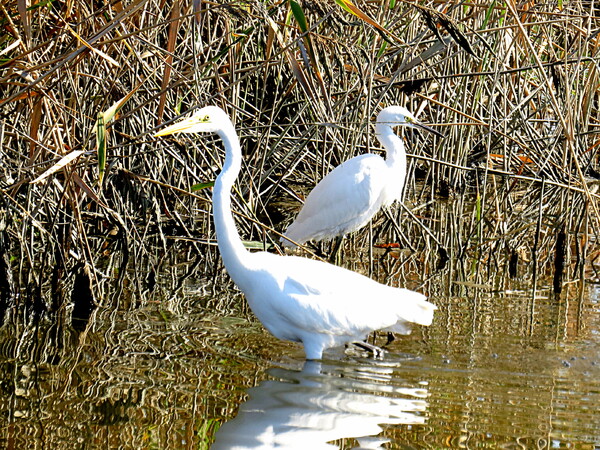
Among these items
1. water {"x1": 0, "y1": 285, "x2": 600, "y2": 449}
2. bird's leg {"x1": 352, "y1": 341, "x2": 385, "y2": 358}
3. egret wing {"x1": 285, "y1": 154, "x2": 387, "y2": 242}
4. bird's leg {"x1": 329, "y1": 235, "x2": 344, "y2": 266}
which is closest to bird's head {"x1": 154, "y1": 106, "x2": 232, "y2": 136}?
water {"x1": 0, "y1": 285, "x2": 600, "y2": 449}

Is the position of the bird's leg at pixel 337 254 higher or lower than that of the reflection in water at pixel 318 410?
higher

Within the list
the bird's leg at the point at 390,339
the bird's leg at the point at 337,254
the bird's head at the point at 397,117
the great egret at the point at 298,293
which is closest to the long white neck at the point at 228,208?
the great egret at the point at 298,293

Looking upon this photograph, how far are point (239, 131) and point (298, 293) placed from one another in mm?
2548

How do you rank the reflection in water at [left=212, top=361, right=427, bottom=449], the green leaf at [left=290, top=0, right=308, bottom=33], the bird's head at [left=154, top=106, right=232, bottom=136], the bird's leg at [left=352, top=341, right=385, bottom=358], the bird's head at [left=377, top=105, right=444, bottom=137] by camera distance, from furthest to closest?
1. the bird's head at [left=377, top=105, right=444, bottom=137]
2. the bird's leg at [left=352, top=341, right=385, bottom=358]
3. the bird's head at [left=154, top=106, right=232, bottom=136]
4. the green leaf at [left=290, top=0, right=308, bottom=33]
5. the reflection in water at [left=212, top=361, right=427, bottom=449]

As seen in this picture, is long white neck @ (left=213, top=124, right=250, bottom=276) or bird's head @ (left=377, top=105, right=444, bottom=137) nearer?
long white neck @ (left=213, top=124, right=250, bottom=276)

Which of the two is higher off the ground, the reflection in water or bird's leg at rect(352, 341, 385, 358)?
bird's leg at rect(352, 341, 385, 358)

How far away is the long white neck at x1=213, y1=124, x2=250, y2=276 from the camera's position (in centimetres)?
391

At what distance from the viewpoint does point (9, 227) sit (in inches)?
200

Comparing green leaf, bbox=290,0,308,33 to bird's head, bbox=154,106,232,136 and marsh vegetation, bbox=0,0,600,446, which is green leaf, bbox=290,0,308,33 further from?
bird's head, bbox=154,106,232,136

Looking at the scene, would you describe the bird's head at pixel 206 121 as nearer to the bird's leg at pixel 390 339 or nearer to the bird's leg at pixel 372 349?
the bird's leg at pixel 372 349

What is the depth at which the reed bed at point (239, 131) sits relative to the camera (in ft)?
14.1

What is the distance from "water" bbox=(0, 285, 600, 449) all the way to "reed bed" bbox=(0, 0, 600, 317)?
1.63 ft

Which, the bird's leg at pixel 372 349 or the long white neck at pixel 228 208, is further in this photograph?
the bird's leg at pixel 372 349

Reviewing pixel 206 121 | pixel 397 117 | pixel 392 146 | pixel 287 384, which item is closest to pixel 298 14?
pixel 206 121
